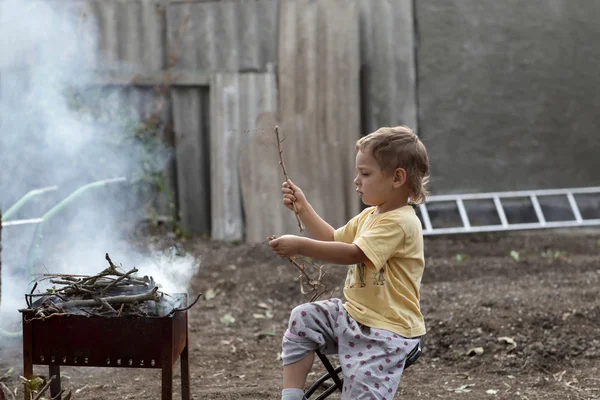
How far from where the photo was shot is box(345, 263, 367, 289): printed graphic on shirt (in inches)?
128

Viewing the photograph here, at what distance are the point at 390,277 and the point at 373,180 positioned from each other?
44 cm

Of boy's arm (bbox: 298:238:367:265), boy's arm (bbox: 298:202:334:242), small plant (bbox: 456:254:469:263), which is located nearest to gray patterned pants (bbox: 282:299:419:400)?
boy's arm (bbox: 298:238:367:265)

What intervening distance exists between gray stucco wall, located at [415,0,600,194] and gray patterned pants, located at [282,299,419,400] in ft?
16.7

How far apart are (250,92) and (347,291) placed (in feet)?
16.2

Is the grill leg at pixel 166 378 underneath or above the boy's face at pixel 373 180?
underneath

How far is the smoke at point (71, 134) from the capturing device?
6457 mm

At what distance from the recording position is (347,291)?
3334mm

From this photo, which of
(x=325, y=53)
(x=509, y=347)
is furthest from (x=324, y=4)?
(x=509, y=347)

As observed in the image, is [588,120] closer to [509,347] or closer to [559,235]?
[559,235]

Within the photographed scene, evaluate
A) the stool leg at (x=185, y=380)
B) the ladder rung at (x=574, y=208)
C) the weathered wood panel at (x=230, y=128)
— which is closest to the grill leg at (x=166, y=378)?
the stool leg at (x=185, y=380)

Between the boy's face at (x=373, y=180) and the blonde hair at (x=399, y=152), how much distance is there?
22 millimetres

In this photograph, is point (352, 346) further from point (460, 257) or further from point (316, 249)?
point (460, 257)

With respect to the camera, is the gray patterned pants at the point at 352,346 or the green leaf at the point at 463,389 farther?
the green leaf at the point at 463,389

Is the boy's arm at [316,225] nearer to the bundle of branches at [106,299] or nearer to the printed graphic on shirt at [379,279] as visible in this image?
the printed graphic on shirt at [379,279]
